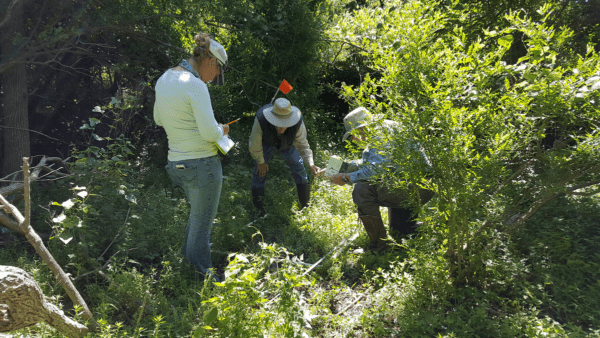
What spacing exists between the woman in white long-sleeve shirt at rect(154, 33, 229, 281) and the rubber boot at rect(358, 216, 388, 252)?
4.73ft

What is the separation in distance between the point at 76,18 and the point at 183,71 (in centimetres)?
281

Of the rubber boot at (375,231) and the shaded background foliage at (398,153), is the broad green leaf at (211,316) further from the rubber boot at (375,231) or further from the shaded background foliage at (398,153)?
the rubber boot at (375,231)

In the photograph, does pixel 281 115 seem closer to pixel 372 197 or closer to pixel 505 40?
pixel 372 197

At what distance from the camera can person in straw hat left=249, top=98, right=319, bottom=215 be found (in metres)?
4.57

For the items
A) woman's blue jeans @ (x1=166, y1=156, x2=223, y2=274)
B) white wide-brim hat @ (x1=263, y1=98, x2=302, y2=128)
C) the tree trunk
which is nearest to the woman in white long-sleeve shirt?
woman's blue jeans @ (x1=166, y1=156, x2=223, y2=274)

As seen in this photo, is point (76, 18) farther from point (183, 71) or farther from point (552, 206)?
point (552, 206)

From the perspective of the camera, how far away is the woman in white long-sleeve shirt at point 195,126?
285 centimetres

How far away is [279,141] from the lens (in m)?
4.77

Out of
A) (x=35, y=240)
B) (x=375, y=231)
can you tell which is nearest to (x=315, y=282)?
(x=375, y=231)

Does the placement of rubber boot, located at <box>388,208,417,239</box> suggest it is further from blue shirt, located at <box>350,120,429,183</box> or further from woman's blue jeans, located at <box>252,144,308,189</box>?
woman's blue jeans, located at <box>252,144,308,189</box>

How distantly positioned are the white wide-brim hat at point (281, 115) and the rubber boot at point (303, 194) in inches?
34.2

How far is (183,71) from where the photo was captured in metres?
2.93

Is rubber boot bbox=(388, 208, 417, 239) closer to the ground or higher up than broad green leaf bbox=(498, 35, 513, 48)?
closer to the ground

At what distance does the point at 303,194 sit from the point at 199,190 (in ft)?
7.15
